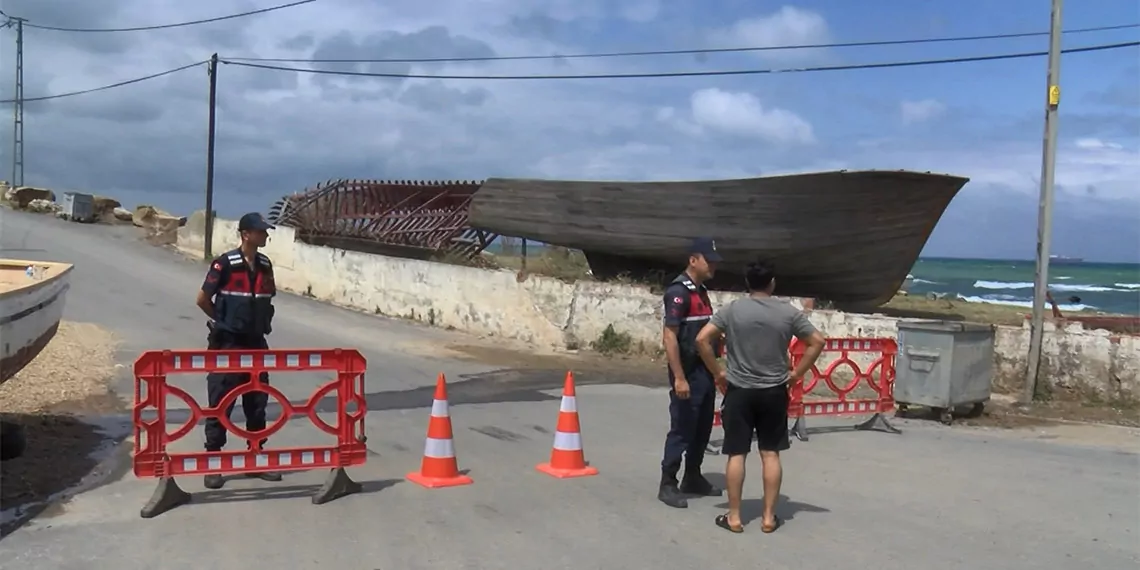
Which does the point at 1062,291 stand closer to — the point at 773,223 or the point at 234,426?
the point at 773,223

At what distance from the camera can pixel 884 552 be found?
531cm

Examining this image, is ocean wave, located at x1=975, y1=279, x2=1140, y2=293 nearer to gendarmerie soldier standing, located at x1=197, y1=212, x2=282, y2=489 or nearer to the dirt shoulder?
the dirt shoulder

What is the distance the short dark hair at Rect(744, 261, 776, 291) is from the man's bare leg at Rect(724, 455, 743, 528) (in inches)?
40.1

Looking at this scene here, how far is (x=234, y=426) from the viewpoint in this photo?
238 inches

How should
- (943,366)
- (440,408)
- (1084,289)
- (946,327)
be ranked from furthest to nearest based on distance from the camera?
(1084,289) < (946,327) < (943,366) < (440,408)

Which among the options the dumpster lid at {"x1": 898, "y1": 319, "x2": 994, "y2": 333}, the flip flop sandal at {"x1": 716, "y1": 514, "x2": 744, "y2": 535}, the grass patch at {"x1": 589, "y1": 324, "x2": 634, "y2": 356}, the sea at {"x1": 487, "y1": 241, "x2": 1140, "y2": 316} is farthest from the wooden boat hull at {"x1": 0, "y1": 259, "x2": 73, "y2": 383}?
the sea at {"x1": 487, "y1": 241, "x2": 1140, "y2": 316}

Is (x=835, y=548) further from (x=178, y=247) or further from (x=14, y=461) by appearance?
A: (x=178, y=247)

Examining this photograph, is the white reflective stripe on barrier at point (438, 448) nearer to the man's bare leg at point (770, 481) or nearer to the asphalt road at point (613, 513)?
the asphalt road at point (613, 513)

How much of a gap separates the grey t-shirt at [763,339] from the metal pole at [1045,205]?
7315 millimetres

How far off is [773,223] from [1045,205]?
519cm

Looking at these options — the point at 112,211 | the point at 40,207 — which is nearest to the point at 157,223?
the point at 112,211

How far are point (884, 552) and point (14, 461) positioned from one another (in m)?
5.86

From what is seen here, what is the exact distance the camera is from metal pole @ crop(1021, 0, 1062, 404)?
1152cm

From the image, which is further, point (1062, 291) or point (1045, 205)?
point (1062, 291)
